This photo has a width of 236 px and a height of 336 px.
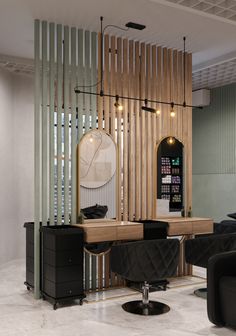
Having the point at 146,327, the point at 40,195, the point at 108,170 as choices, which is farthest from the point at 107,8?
the point at 146,327

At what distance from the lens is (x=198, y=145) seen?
28.3ft

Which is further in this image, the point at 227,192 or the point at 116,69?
the point at 227,192

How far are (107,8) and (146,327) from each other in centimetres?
346

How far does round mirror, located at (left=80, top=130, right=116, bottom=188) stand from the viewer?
5.10 m

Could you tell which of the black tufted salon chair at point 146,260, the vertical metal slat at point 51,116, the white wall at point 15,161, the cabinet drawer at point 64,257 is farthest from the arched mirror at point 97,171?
the white wall at point 15,161

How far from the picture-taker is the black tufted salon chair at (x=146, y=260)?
4016 millimetres

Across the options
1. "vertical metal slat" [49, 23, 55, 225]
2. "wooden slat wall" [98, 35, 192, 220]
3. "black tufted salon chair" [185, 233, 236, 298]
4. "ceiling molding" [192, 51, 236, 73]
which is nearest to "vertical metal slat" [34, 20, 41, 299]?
"vertical metal slat" [49, 23, 55, 225]

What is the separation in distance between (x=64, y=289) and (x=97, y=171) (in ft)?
5.09

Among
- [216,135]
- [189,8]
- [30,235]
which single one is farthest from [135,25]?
[216,135]

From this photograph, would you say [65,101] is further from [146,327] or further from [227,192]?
[227,192]

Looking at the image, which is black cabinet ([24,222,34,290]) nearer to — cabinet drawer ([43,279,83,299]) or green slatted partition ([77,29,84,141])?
cabinet drawer ([43,279,83,299])

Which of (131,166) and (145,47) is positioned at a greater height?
(145,47)

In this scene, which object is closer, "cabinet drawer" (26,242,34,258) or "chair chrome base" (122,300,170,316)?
"chair chrome base" (122,300,170,316)

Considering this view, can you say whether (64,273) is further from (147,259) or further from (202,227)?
(202,227)
